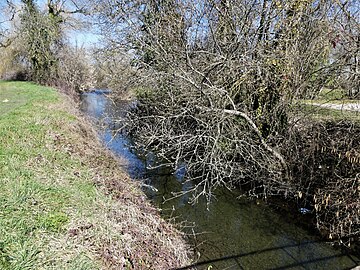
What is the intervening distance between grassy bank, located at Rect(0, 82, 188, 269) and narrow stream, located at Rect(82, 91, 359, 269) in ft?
1.99

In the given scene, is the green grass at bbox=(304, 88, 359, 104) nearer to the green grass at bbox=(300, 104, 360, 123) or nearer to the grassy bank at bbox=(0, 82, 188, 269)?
the green grass at bbox=(300, 104, 360, 123)

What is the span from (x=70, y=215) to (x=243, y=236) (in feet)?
10.5

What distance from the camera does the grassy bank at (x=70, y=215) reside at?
332 centimetres

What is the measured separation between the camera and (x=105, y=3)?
34.6 ft

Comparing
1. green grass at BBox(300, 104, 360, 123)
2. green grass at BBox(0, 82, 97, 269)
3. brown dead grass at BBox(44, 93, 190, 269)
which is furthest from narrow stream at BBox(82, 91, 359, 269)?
green grass at BBox(300, 104, 360, 123)

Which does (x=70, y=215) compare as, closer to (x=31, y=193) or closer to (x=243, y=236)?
(x=31, y=193)

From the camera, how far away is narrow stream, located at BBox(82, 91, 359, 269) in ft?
15.9

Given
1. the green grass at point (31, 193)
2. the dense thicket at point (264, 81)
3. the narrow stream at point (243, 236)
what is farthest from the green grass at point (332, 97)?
the green grass at point (31, 193)

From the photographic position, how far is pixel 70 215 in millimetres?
4023

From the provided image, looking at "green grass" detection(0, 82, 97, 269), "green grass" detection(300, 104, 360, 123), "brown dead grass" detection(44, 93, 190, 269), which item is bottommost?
"brown dead grass" detection(44, 93, 190, 269)

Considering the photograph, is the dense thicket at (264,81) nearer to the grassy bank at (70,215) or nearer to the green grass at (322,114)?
the green grass at (322,114)

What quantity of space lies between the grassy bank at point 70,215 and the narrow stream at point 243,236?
1.99 feet

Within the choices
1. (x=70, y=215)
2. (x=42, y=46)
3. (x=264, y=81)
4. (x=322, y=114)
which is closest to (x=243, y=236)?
(x=70, y=215)

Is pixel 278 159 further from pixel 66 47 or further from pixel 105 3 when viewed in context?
pixel 66 47
